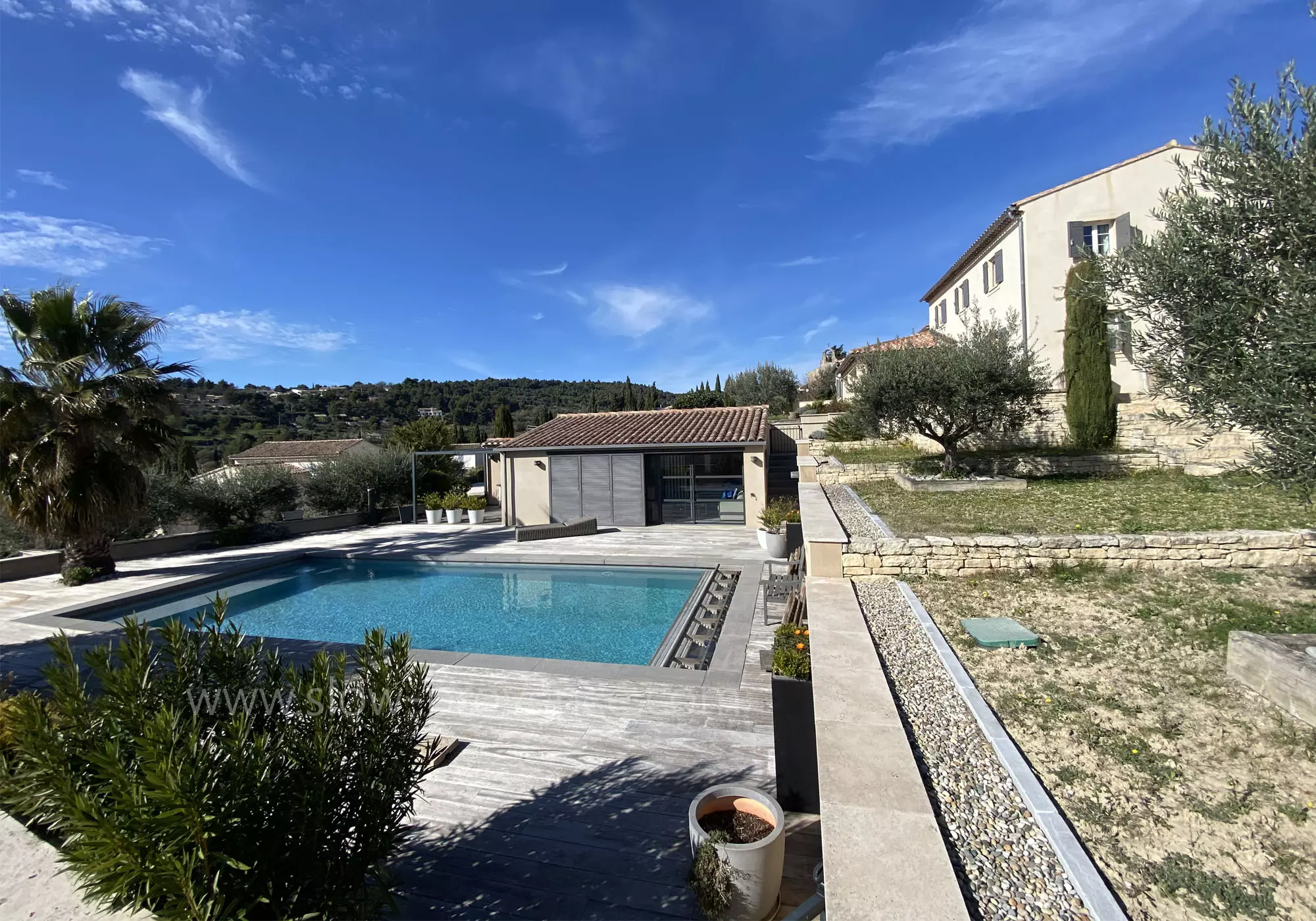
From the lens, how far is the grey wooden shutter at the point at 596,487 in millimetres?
18078

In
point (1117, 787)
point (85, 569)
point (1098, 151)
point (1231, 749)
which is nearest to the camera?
point (1117, 787)

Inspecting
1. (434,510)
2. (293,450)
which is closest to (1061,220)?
(434,510)

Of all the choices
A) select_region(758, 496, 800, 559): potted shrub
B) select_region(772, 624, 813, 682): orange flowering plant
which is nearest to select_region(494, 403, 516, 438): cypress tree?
select_region(758, 496, 800, 559): potted shrub

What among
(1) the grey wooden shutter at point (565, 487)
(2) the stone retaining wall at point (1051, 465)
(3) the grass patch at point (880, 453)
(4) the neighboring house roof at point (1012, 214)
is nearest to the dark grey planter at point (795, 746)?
(2) the stone retaining wall at point (1051, 465)

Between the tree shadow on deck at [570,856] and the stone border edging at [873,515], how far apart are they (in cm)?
469

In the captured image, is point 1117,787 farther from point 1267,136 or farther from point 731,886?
point 1267,136

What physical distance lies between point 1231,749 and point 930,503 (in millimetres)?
7975

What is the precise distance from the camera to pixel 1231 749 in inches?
125

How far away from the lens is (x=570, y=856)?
3.27 m

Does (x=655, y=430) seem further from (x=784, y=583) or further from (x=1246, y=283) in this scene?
(x=1246, y=283)

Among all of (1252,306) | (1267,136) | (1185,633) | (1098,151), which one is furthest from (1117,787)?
(1098,151)

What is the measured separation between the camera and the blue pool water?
8.70 m

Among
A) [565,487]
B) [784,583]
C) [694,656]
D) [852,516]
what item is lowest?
[694,656]

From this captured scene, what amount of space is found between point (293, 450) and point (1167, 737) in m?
41.4
